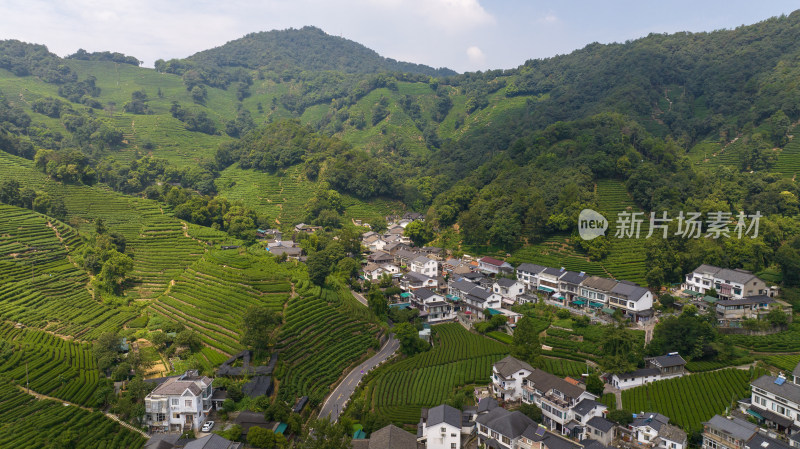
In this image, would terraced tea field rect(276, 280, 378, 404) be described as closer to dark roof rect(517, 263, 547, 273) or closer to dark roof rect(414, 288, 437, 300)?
dark roof rect(414, 288, 437, 300)

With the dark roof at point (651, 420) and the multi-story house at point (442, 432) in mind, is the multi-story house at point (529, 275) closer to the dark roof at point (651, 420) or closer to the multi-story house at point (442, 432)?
→ the dark roof at point (651, 420)

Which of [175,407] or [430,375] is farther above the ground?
[175,407]

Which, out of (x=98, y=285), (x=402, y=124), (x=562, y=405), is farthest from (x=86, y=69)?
(x=562, y=405)

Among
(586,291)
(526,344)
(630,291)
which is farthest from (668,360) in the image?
(586,291)

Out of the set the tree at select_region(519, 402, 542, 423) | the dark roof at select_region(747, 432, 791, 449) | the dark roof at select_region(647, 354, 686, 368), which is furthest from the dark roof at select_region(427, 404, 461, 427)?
the dark roof at select_region(647, 354, 686, 368)

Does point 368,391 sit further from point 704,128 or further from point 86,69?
point 86,69

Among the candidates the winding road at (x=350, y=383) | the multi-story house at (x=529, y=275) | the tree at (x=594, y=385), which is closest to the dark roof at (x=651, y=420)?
the tree at (x=594, y=385)

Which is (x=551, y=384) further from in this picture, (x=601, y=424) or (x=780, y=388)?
(x=780, y=388)
